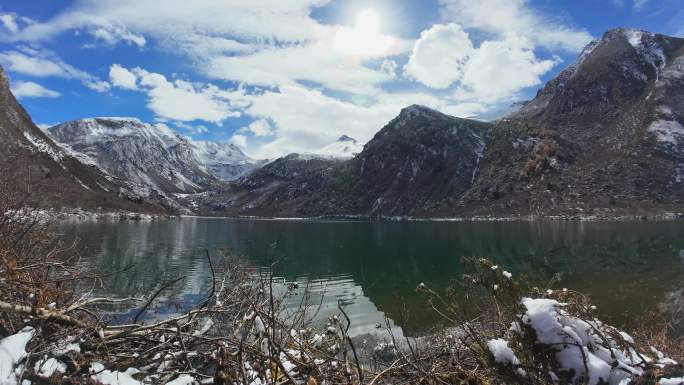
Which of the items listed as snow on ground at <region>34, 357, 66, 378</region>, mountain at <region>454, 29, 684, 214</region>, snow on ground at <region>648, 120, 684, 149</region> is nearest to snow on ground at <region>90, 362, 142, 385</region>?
snow on ground at <region>34, 357, 66, 378</region>

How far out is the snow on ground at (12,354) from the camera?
366 centimetres

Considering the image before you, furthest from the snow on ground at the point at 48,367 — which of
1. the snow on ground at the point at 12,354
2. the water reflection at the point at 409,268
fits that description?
the water reflection at the point at 409,268

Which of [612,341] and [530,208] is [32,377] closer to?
[612,341]

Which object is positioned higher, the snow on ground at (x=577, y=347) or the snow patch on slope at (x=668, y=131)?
the snow patch on slope at (x=668, y=131)

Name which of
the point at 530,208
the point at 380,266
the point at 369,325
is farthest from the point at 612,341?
the point at 530,208

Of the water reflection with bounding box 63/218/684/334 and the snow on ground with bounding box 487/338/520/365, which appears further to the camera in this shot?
the water reflection with bounding box 63/218/684/334

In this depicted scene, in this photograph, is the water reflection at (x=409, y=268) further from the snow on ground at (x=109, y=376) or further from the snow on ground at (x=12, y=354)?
the snow on ground at (x=12, y=354)

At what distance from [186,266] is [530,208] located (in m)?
146

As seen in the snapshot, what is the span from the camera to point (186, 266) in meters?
49.8

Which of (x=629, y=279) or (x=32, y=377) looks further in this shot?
(x=629, y=279)

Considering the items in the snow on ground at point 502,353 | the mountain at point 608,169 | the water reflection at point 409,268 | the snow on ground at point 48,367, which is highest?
the mountain at point 608,169

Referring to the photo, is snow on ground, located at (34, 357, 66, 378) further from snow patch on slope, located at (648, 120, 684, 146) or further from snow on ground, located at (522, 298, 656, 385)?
snow patch on slope, located at (648, 120, 684, 146)

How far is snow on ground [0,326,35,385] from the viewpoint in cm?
366

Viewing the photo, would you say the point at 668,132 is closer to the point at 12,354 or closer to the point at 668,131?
the point at 668,131
